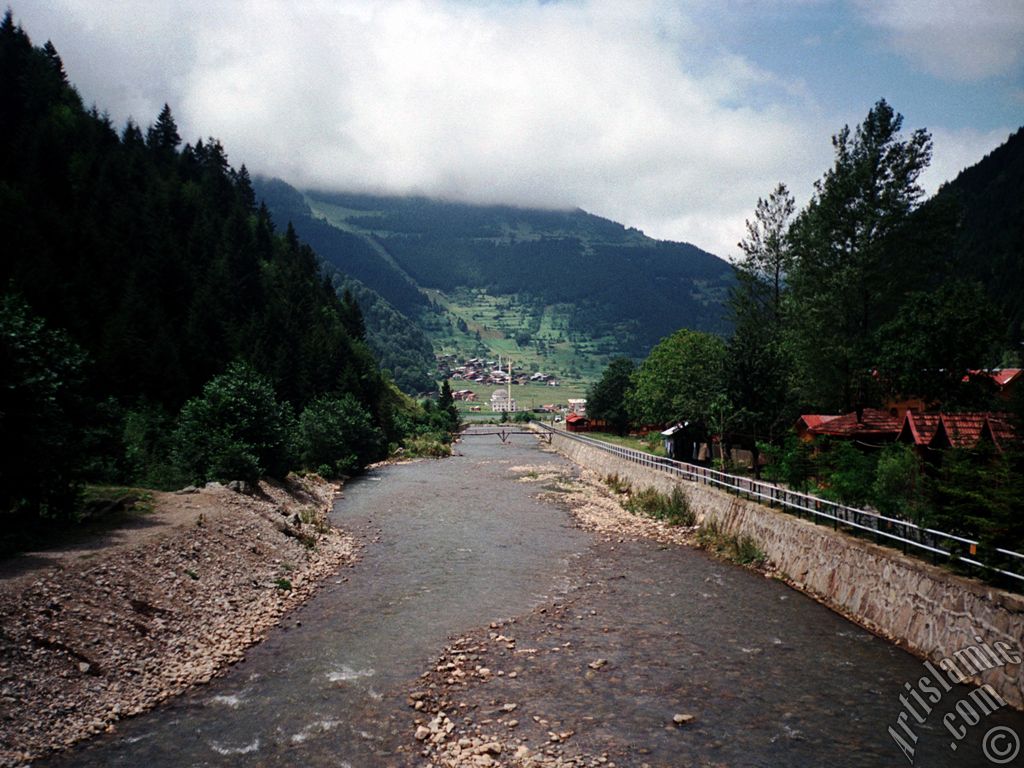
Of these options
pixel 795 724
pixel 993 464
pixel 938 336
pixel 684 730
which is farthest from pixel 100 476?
pixel 938 336

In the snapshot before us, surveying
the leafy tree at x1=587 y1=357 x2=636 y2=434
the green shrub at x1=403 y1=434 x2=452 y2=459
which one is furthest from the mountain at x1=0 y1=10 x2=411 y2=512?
the leafy tree at x1=587 y1=357 x2=636 y2=434

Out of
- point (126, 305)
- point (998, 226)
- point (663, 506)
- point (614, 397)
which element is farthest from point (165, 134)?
point (998, 226)

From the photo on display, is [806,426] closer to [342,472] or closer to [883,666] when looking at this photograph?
[883,666]

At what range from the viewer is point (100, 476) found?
30609mm

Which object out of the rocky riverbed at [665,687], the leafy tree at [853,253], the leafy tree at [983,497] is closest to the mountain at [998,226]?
the leafy tree at [853,253]

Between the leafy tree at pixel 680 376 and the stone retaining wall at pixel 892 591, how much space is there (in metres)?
26.5

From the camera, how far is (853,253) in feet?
132

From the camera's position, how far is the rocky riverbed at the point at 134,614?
12.8m

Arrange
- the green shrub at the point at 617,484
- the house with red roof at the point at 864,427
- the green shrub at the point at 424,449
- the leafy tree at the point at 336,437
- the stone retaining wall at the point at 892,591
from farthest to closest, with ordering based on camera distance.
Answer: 1. the green shrub at the point at 424,449
2. the leafy tree at the point at 336,437
3. the green shrub at the point at 617,484
4. the house with red roof at the point at 864,427
5. the stone retaining wall at the point at 892,591

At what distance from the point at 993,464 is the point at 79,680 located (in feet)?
79.5

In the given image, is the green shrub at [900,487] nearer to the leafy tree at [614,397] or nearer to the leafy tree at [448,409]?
the leafy tree at [614,397]

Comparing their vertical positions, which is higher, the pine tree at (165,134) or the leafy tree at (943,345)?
the pine tree at (165,134)

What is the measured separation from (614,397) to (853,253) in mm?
79415

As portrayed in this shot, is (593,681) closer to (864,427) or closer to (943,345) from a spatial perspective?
(864,427)
